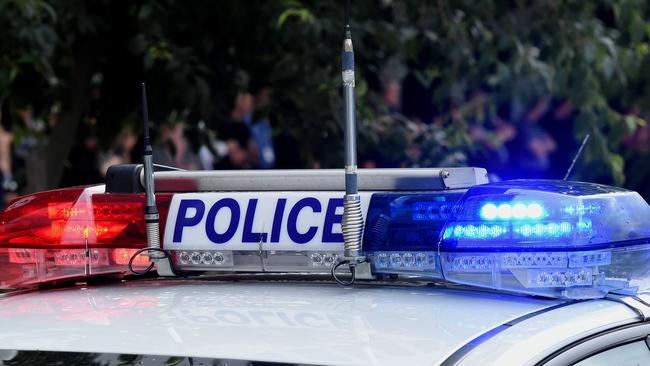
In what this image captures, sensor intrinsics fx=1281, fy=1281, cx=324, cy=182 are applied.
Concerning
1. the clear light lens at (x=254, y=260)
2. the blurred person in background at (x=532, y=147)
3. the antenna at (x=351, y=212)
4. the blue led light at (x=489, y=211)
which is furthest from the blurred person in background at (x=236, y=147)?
the blue led light at (x=489, y=211)

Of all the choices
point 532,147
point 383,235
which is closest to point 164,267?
point 383,235

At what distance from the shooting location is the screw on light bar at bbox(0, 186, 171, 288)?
2.23 meters

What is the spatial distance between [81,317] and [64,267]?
0.31 meters

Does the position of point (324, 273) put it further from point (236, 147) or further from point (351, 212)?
point (236, 147)

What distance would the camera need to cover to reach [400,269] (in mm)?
2041

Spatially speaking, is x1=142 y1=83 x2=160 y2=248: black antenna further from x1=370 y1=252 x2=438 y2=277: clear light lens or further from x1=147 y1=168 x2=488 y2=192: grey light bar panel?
x1=370 y1=252 x2=438 y2=277: clear light lens

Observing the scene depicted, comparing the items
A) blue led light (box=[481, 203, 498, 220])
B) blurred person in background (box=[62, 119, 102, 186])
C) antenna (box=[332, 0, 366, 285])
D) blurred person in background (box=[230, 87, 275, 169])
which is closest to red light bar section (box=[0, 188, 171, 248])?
antenna (box=[332, 0, 366, 285])

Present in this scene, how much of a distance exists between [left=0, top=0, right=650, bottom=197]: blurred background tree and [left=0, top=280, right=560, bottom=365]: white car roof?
3280mm

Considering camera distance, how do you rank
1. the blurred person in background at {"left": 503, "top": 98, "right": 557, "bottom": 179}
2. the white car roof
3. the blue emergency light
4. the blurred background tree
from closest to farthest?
the white car roof
the blue emergency light
the blurred background tree
the blurred person in background at {"left": 503, "top": 98, "right": 557, "bottom": 179}

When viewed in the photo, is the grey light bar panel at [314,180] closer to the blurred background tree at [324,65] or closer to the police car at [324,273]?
the police car at [324,273]

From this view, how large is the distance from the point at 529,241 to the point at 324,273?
14.3 inches

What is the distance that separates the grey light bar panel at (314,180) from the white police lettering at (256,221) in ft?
0.08

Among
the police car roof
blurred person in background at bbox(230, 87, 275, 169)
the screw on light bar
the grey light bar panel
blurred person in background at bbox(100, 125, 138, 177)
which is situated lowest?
the police car roof

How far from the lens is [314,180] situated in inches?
86.0
